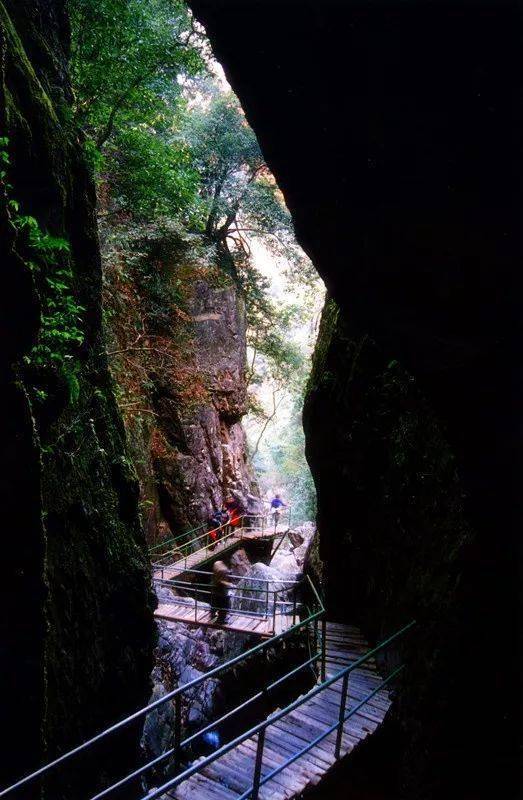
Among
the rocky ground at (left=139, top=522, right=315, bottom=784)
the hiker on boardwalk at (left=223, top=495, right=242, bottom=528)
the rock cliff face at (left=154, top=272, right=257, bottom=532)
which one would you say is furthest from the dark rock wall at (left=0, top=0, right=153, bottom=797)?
the hiker on boardwalk at (left=223, top=495, right=242, bottom=528)

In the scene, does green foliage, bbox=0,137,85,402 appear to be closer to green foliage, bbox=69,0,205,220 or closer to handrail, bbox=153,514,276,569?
green foliage, bbox=69,0,205,220

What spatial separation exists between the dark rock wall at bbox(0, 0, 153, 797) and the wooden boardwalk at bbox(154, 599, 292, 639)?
2571mm

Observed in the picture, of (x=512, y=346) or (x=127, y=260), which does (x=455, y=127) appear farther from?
(x=127, y=260)

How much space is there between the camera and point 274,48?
294cm

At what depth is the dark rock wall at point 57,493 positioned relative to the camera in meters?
3.99

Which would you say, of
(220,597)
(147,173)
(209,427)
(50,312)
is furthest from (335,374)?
(209,427)

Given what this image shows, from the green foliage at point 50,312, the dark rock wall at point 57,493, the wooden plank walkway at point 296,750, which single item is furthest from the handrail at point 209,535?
the green foliage at point 50,312

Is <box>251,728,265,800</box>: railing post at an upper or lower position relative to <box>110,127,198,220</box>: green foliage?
Answer: lower

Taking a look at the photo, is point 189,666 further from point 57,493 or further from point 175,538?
point 57,493

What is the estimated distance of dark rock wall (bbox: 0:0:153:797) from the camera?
3988 mm

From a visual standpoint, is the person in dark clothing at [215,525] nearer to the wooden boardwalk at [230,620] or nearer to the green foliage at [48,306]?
the wooden boardwalk at [230,620]

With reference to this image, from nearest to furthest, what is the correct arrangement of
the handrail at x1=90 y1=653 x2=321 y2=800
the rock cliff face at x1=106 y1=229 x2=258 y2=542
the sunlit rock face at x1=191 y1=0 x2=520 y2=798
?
the sunlit rock face at x1=191 y1=0 x2=520 y2=798
the handrail at x1=90 y1=653 x2=321 y2=800
the rock cliff face at x1=106 y1=229 x2=258 y2=542

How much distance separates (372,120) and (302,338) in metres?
21.3

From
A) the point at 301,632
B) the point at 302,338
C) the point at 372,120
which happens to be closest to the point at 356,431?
the point at 301,632
